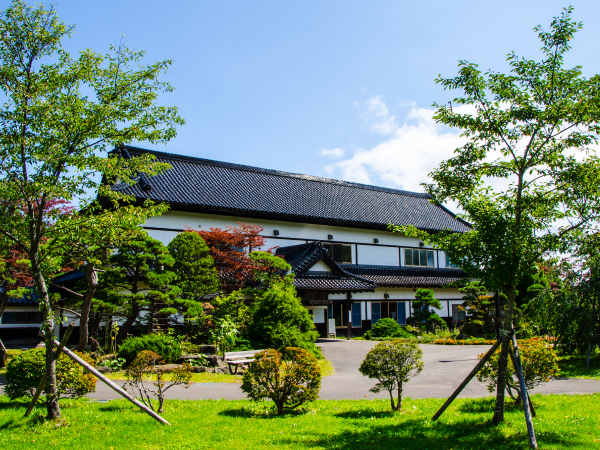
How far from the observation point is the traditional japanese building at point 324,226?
72.8 feet

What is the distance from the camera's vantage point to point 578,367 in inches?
579

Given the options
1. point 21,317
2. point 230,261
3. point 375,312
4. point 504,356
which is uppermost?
point 230,261

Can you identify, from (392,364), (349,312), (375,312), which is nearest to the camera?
(392,364)

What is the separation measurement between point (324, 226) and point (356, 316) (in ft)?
18.1

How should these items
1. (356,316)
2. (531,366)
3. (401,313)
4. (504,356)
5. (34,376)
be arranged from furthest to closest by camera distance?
(401,313) < (356,316) < (34,376) < (531,366) < (504,356)

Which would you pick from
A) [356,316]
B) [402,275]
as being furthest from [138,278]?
[402,275]

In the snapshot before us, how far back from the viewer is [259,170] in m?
28.9

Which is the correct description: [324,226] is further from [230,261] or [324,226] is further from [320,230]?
[230,261]

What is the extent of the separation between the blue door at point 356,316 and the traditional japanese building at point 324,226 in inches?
2.3

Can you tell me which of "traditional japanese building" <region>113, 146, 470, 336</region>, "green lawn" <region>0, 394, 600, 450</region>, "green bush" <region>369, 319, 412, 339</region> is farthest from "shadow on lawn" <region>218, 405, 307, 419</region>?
"green bush" <region>369, 319, 412, 339</region>

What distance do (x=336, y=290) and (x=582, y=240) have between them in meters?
15.7

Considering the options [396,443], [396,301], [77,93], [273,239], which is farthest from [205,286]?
[396,301]

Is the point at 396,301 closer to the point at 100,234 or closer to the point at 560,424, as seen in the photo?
the point at 560,424

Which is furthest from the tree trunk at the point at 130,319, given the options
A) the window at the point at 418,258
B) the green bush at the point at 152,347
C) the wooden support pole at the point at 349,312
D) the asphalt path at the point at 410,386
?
the window at the point at 418,258
